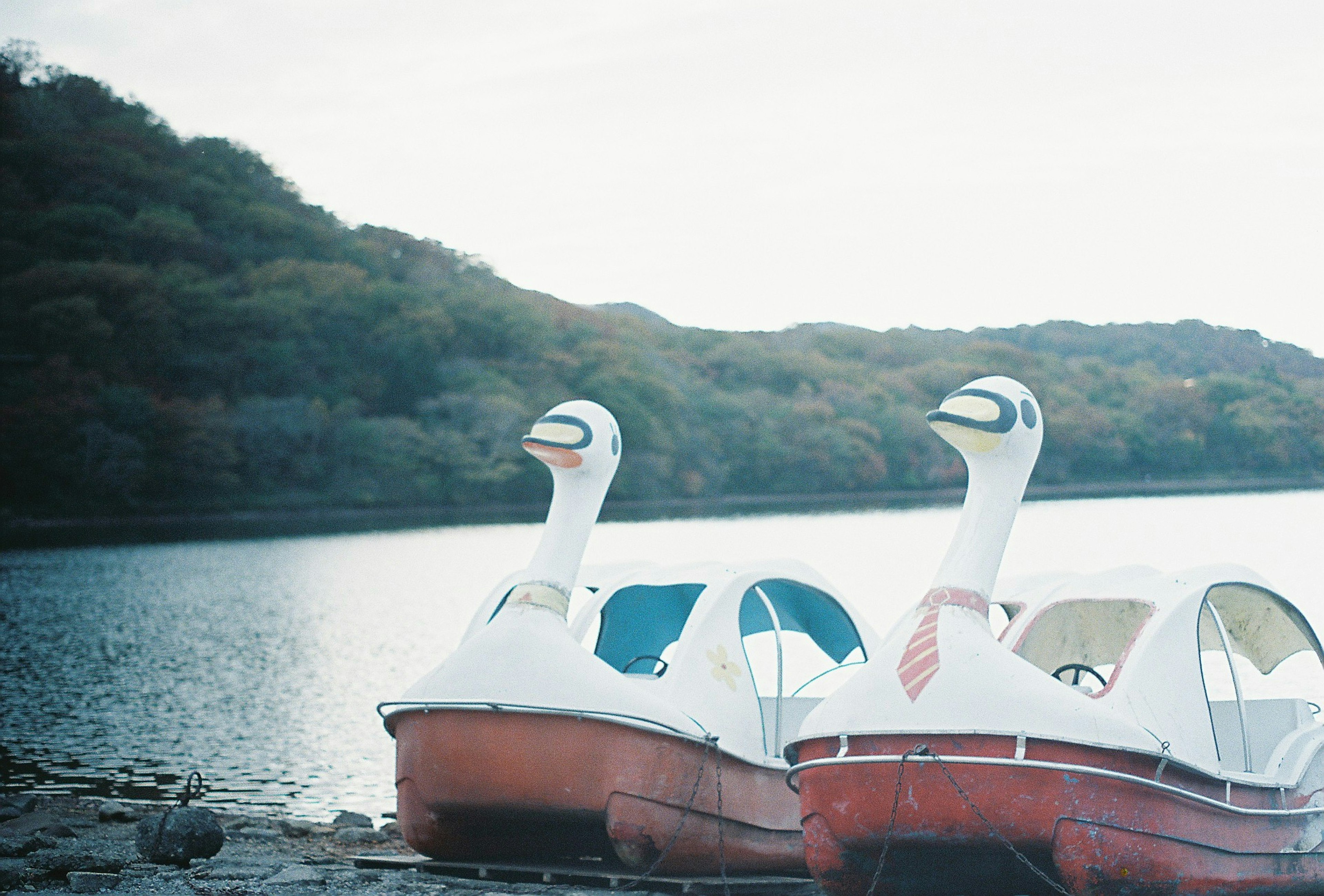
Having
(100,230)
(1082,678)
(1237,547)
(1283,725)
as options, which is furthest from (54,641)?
(100,230)

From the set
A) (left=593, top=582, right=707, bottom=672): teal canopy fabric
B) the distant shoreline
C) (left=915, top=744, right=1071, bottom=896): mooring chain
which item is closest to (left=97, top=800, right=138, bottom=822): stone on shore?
(left=593, top=582, right=707, bottom=672): teal canopy fabric

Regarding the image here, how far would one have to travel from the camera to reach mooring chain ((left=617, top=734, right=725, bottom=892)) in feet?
28.2

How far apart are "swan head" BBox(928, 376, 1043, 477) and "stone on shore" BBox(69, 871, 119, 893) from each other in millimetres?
5375

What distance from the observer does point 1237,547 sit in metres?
47.5

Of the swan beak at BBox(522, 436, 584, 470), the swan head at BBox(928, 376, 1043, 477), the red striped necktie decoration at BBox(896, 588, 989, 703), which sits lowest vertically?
the red striped necktie decoration at BBox(896, 588, 989, 703)

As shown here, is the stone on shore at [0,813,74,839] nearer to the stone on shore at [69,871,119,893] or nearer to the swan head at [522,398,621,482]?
the stone on shore at [69,871,119,893]

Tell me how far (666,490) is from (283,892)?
248ft

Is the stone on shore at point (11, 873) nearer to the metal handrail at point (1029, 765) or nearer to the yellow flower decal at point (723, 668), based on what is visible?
the yellow flower decal at point (723, 668)

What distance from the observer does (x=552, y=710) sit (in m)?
→ 8.38

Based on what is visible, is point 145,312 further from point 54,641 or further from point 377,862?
point 377,862

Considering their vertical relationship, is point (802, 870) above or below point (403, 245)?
below

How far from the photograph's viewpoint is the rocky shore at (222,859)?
28.4 ft

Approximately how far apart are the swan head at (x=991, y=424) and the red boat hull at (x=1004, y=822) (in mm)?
1483

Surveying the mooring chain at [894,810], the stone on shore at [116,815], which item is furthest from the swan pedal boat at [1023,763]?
the stone on shore at [116,815]
